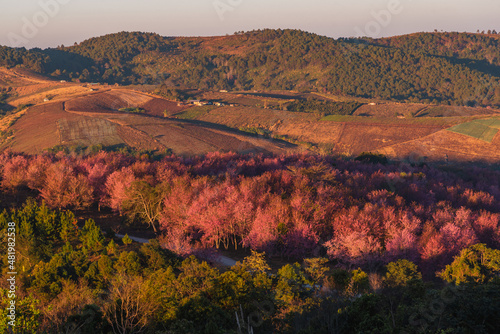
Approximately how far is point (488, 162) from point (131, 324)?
121175mm

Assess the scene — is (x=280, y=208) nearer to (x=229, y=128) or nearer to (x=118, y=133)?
(x=118, y=133)

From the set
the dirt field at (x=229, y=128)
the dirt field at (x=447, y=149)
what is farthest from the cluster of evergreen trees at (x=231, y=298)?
the dirt field at (x=447, y=149)

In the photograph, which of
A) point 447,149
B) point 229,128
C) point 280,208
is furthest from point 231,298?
point 229,128

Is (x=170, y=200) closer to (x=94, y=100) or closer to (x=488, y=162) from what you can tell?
(x=488, y=162)

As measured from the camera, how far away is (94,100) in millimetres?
178875

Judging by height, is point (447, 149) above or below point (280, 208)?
below

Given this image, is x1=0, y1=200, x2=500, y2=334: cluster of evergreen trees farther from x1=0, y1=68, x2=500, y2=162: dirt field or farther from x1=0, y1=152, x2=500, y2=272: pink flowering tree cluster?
x1=0, y1=68, x2=500, y2=162: dirt field

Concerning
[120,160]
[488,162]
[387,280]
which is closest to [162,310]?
[387,280]

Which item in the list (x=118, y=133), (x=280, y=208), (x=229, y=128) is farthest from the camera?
(x=229, y=128)

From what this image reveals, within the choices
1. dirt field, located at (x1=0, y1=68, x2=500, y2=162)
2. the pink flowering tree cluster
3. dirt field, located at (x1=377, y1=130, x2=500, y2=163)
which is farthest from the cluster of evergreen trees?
dirt field, located at (x1=377, y1=130, x2=500, y2=163)

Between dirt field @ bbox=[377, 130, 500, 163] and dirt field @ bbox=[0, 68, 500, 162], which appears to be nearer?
dirt field @ bbox=[0, 68, 500, 162]

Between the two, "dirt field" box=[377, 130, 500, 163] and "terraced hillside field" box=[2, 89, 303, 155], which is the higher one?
"terraced hillside field" box=[2, 89, 303, 155]

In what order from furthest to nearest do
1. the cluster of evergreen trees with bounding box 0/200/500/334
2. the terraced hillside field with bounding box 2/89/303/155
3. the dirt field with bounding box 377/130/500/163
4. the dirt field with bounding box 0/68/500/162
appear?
the dirt field with bounding box 377/130/500/163 → the dirt field with bounding box 0/68/500/162 → the terraced hillside field with bounding box 2/89/303/155 → the cluster of evergreen trees with bounding box 0/200/500/334

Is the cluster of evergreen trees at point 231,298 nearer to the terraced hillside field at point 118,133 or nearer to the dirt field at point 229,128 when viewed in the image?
the dirt field at point 229,128
